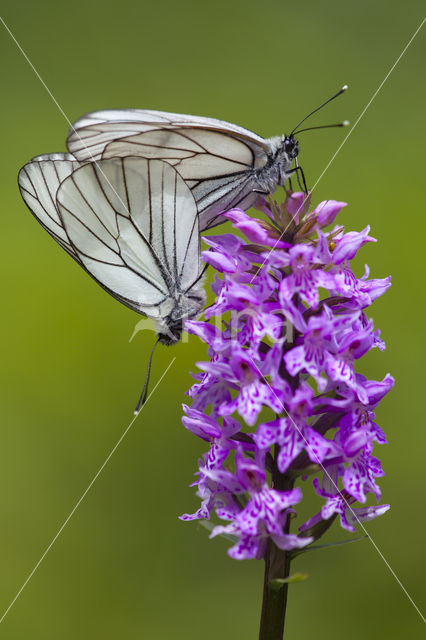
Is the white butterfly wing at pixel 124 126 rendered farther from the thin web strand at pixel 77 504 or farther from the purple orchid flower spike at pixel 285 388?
the thin web strand at pixel 77 504

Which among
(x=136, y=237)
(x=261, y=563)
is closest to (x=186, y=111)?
(x=136, y=237)

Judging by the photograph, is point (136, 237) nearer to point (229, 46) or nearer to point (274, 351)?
point (274, 351)

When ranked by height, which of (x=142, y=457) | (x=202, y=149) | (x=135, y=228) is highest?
(x=202, y=149)

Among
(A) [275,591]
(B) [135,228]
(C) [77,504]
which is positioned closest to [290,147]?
(B) [135,228]

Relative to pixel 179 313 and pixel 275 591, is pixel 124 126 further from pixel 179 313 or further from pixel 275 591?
pixel 275 591

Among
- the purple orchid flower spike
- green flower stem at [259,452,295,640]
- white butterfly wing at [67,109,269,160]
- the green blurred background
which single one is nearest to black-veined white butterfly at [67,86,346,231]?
white butterfly wing at [67,109,269,160]

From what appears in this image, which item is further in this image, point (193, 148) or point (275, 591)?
point (193, 148)

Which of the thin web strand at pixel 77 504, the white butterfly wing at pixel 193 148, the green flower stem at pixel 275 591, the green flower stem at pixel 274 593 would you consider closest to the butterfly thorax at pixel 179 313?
the white butterfly wing at pixel 193 148

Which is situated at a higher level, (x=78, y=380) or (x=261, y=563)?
(x=78, y=380)
